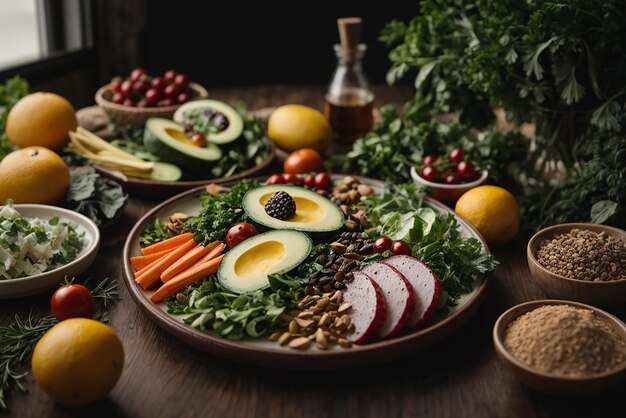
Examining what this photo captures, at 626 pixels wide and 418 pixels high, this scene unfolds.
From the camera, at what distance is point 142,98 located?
9.59 feet

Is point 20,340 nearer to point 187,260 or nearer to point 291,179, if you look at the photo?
point 187,260

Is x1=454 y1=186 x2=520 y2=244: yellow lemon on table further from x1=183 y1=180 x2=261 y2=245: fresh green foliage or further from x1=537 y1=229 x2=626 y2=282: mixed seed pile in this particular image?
x1=183 y1=180 x2=261 y2=245: fresh green foliage

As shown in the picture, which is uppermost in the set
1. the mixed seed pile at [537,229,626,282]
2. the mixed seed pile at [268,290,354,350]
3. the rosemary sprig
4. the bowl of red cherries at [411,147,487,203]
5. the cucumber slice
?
the mixed seed pile at [537,229,626,282]

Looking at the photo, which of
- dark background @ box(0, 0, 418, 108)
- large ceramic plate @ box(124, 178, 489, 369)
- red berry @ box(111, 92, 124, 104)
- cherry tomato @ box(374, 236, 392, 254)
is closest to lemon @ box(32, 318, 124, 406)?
large ceramic plate @ box(124, 178, 489, 369)

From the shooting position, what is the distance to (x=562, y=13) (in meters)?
2.02

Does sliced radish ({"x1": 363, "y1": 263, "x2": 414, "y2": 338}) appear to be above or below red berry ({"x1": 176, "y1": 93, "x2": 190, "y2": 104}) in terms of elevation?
above

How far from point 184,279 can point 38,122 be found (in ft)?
3.70

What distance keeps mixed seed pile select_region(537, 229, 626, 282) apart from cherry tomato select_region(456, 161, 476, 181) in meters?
0.58

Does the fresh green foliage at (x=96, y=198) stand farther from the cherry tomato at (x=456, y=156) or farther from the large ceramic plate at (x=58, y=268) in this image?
the cherry tomato at (x=456, y=156)

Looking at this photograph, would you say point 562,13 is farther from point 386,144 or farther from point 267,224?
point 267,224

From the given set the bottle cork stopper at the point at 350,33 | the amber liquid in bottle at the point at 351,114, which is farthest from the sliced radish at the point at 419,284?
the bottle cork stopper at the point at 350,33

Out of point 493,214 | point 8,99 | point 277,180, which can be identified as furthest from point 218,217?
point 8,99

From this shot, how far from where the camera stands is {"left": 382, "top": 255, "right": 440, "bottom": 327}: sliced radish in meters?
1.63

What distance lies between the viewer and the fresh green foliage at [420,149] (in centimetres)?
252
